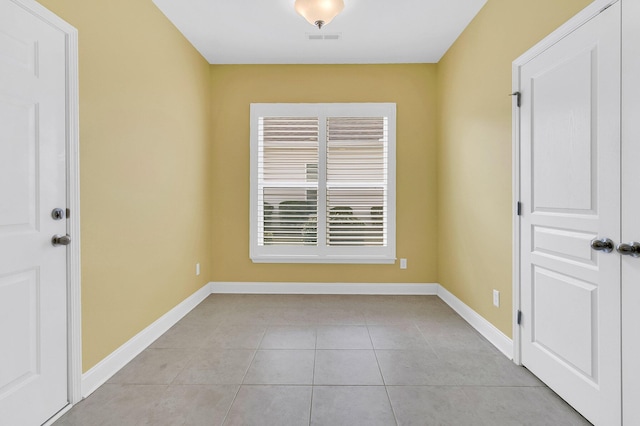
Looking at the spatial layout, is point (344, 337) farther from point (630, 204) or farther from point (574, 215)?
point (630, 204)

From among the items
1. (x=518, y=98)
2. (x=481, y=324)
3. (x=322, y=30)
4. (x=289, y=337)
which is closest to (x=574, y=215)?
(x=518, y=98)

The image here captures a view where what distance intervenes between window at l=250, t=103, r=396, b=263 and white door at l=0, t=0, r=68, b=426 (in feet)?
7.71

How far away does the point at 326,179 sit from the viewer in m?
4.06

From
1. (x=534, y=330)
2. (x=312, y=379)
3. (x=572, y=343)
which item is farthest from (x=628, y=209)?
(x=312, y=379)

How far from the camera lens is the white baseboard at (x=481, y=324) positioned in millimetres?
2531

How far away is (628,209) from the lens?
154cm

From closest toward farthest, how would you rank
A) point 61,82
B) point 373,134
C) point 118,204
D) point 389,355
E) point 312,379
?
point 61,82, point 312,379, point 118,204, point 389,355, point 373,134

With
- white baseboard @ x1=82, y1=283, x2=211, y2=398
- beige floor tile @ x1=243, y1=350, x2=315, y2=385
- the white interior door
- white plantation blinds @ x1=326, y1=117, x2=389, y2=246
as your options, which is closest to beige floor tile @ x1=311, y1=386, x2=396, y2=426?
A: beige floor tile @ x1=243, y1=350, x2=315, y2=385

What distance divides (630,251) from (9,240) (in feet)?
9.73

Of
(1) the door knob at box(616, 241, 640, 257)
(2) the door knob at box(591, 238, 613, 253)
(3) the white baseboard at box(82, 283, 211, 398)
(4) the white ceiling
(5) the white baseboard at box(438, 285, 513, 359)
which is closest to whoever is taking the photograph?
(1) the door knob at box(616, 241, 640, 257)

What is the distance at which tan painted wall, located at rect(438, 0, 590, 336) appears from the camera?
7.93 ft

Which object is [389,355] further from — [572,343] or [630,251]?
[630,251]

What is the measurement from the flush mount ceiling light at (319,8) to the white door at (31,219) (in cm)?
168

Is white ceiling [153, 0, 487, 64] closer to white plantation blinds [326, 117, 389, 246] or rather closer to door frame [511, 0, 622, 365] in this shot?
white plantation blinds [326, 117, 389, 246]
